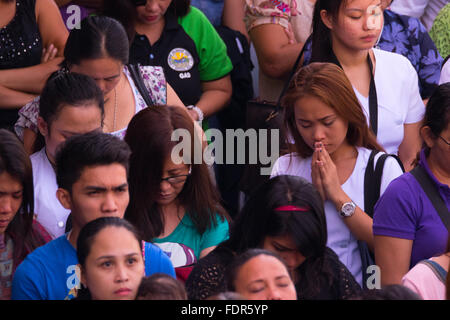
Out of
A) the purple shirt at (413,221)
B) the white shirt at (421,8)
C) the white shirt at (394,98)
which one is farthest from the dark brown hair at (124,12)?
the purple shirt at (413,221)

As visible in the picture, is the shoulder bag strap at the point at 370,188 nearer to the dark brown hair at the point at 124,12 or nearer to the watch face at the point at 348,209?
the watch face at the point at 348,209

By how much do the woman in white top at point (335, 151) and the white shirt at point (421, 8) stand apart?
189 centimetres

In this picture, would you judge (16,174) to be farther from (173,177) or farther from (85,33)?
(85,33)

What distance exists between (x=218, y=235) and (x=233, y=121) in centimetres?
176

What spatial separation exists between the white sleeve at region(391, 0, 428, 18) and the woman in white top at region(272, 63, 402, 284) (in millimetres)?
1886

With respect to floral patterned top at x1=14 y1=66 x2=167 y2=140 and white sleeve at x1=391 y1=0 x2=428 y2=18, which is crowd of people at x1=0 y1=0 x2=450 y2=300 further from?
white sleeve at x1=391 y1=0 x2=428 y2=18

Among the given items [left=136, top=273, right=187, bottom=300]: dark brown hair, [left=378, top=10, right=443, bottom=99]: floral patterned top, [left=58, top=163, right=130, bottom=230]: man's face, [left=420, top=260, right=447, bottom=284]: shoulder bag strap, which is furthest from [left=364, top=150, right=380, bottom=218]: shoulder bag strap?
[left=136, top=273, right=187, bottom=300]: dark brown hair

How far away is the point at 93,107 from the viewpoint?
393cm

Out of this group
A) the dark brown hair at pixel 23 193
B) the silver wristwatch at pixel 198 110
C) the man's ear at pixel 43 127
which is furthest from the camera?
the silver wristwatch at pixel 198 110

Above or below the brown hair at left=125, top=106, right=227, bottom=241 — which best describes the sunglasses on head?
above

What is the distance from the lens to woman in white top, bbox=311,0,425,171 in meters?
4.34

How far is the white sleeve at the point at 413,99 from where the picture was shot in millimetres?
4449

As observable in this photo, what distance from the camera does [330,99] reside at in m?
3.87

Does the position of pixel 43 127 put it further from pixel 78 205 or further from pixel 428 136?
pixel 428 136
